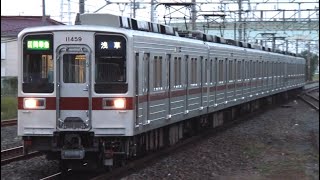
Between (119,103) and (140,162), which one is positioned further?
(140,162)


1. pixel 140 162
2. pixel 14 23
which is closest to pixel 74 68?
pixel 140 162

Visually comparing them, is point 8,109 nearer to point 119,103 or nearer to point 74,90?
point 74,90

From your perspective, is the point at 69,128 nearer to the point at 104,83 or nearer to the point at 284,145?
the point at 104,83

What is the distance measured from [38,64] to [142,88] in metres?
1.95

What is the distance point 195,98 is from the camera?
16.2 m

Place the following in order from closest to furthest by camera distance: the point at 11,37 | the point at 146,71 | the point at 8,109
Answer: the point at 146,71 < the point at 8,109 < the point at 11,37

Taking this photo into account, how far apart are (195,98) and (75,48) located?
6184mm

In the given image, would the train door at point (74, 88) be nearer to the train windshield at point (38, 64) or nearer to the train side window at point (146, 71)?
the train windshield at point (38, 64)

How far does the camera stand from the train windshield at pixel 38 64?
10.6 m

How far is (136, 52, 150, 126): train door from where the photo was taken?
36.4ft

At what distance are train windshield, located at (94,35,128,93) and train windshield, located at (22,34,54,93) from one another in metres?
0.80

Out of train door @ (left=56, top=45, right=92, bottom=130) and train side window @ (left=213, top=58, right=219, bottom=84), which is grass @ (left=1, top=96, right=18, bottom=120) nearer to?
train side window @ (left=213, top=58, right=219, bottom=84)

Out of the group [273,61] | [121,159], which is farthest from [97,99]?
[273,61]

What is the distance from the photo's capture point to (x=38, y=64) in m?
10.7
